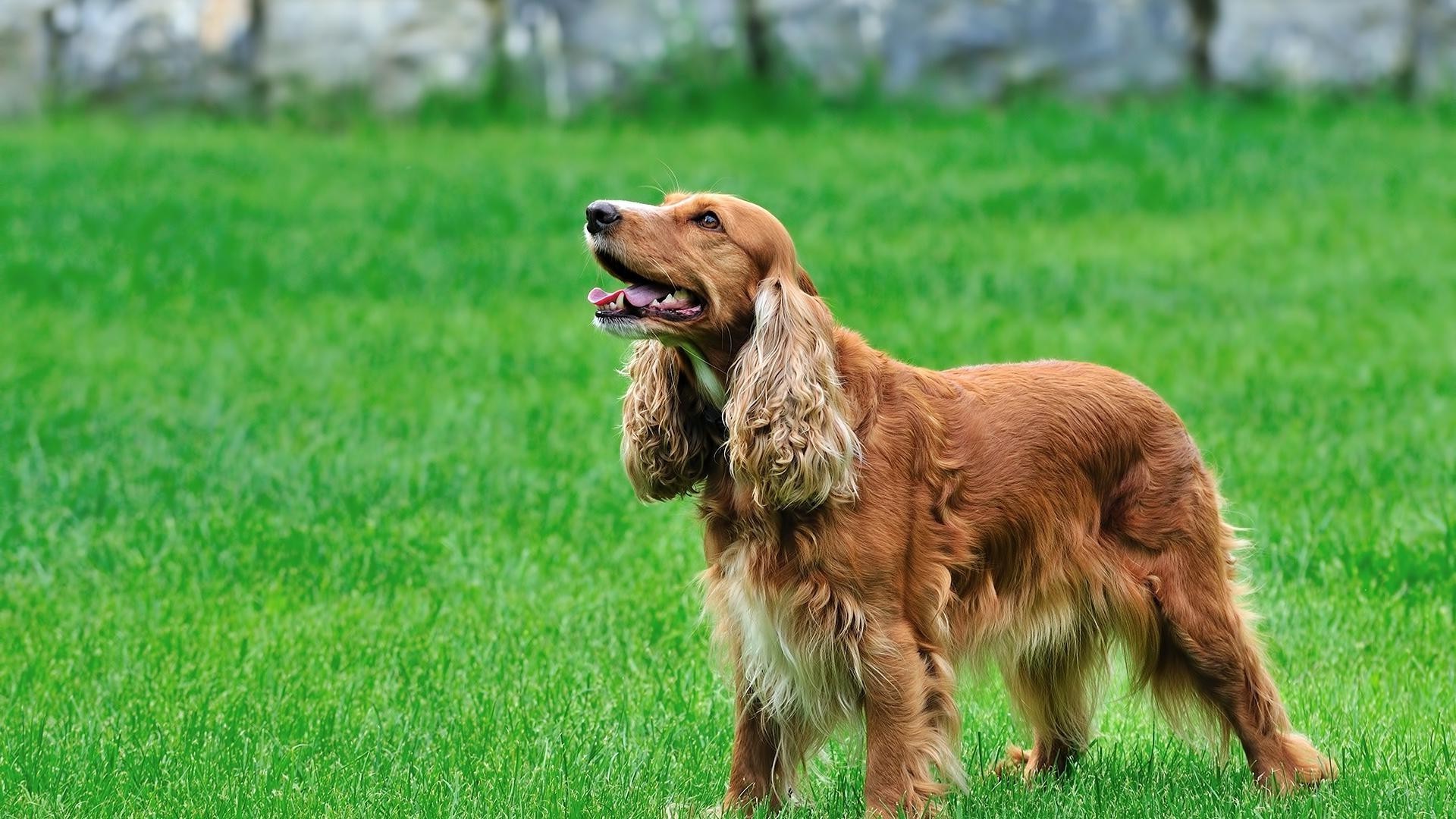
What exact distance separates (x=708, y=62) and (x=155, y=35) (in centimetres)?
526

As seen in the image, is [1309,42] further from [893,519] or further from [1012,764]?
[893,519]

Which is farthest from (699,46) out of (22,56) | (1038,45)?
(22,56)

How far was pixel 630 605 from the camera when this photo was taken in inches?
249

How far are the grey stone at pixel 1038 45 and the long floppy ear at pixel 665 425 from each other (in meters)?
12.7

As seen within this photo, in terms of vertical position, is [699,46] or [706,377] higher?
[706,377]

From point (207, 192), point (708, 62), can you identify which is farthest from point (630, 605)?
point (708, 62)

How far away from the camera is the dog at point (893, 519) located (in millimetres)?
4234

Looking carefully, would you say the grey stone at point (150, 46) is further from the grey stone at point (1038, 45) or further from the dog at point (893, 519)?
the dog at point (893, 519)

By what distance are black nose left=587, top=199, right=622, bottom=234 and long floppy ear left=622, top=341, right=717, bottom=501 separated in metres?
0.45

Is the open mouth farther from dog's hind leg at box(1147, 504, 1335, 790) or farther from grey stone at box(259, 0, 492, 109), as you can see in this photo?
grey stone at box(259, 0, 492, 109)

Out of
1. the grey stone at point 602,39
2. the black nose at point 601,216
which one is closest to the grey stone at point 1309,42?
the grey stone at point 602,39

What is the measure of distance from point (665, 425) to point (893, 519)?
0.65 meters

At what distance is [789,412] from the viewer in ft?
13.6

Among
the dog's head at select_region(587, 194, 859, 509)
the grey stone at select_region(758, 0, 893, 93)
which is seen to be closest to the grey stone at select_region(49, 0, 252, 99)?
the grey stone at select_region(758, 0, 893, 93)
